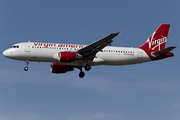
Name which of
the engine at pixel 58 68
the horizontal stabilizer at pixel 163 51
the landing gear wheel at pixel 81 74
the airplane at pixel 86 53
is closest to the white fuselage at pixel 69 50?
the airplane at pixel 86 53

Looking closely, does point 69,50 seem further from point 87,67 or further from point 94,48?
point 94,48

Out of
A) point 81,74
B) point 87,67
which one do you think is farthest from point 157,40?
point 81,74

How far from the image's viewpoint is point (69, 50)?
Answer: 42.3m

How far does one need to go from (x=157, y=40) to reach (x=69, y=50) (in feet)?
46.6

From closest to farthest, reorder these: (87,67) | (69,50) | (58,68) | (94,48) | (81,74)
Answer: (94,48) < (69,50) < (87,67) < (81,74) < (58,68)

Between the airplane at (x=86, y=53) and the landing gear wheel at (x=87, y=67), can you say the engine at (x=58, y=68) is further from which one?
the landing gear wheel at (x=87, y=67)

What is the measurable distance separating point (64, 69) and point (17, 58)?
7646 mm

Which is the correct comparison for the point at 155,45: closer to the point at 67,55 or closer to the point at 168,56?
the point at 168,56

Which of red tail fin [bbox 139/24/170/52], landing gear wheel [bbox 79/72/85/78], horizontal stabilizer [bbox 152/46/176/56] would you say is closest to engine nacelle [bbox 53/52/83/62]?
landing gear wheel [bbox 79/72/85/78]

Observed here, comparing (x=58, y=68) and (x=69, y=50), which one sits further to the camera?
(x=58, y=68)

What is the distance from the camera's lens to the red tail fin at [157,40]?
46650 millimetres

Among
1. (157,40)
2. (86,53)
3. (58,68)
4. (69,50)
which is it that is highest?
(157,40)

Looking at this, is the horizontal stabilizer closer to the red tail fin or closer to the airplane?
the airplane

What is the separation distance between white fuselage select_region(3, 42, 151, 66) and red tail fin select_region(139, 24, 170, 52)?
6.12 ft
